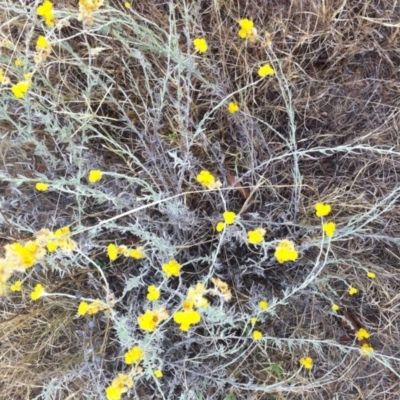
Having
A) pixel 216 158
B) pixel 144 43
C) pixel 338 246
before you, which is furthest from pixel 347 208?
pixel 144 43

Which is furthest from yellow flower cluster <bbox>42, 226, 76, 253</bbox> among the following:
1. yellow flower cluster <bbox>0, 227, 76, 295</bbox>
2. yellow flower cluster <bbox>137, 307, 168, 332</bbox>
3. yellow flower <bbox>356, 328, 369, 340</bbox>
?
yellow flower <bbox>356, 328, 369, 340</bbox>

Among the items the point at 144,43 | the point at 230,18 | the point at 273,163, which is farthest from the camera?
the point at 230,18

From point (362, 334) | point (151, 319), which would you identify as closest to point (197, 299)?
point (151, 319)

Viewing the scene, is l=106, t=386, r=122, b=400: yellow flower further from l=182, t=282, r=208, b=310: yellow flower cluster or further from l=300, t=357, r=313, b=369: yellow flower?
l=300, t=357, r=313, b=369: yellow flower

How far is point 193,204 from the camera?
131 centimetres

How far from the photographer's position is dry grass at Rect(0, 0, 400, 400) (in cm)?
126

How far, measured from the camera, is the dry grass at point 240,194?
1.26 metres

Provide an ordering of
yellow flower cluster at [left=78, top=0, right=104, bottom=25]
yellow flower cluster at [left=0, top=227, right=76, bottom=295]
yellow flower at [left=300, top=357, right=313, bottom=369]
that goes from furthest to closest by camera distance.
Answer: yellow flower at [left=300, top=357, right=313, bottom=369]
yellow flower cluster at [left=78, top=0, right=104, bottom=25]
yellow flower cluster at [left=0, top=227, right=76, bottom=295]

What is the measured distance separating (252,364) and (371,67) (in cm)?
88

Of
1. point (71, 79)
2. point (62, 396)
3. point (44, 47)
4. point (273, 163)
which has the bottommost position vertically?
point (62, 396)

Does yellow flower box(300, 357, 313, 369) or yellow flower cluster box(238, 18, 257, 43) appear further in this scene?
yellow flower box(300, 357, 313, 369)

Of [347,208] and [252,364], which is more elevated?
[347,208]

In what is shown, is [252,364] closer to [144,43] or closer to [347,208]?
[347,208]

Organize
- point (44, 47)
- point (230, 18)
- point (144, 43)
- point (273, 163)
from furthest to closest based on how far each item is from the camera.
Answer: point (230, 18) → point (273, 163) → point (144, 43) → point (44, 47)
